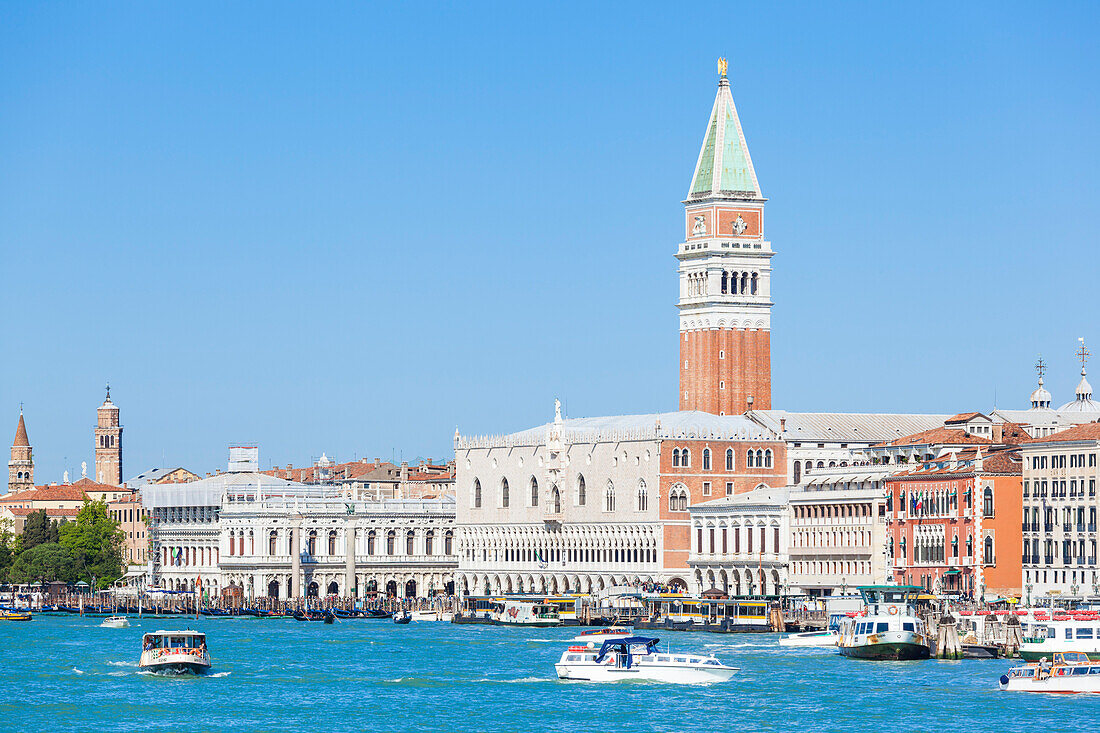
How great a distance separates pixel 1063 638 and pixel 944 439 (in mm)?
41894

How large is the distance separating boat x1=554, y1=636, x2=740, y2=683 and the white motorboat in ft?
59.2

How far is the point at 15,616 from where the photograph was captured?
144875mm

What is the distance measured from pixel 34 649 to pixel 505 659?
2149 centimetres

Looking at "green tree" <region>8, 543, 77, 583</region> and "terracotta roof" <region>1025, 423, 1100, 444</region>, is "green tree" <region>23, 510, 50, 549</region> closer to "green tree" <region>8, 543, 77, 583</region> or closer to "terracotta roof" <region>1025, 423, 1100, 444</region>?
"green tree" <region>8, 543, 77, 583</region>

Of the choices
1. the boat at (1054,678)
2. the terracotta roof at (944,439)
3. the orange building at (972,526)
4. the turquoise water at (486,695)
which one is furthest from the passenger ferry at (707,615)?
the boat at (1054,678)

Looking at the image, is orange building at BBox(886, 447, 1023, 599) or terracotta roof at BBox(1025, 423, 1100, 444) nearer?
terracotta roof at BBox(1025, 423, 1100, 444)

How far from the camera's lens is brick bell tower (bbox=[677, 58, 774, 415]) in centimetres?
15338

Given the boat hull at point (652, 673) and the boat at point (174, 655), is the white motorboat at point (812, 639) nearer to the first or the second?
the boat hull at point (652, 673)

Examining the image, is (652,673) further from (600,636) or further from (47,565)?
(47,565)

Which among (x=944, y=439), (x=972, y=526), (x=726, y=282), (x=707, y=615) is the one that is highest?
(x=726, y=282)

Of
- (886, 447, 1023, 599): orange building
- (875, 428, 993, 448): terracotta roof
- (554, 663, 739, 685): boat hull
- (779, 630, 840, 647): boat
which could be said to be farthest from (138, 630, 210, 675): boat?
(875, 428, 993, 448): terracotta roof

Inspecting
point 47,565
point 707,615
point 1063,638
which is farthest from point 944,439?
point 47,565

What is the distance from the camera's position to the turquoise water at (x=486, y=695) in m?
76.3

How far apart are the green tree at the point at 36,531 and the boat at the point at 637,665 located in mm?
91694
